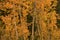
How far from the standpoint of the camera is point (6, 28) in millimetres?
25391

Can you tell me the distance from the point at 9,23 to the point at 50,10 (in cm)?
315

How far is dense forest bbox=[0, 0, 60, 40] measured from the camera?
24703mm

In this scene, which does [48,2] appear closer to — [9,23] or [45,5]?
[45,5]

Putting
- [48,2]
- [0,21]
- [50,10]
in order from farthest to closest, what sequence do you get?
[0,21], [50,10], [48,2]

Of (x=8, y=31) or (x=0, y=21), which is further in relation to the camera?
(x=0, y=21)

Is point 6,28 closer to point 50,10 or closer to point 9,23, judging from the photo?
point 9,23

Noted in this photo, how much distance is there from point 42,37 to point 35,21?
1.59 metres

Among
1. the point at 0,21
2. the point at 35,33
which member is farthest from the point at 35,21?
the point at 0,21

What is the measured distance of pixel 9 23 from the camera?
82.1 ft

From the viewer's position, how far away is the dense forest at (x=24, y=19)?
81.0 feet

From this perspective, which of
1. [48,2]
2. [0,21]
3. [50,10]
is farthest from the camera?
[0,21]

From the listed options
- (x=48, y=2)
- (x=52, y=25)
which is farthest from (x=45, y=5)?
(x=52, y=25)

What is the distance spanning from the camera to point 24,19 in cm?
2631

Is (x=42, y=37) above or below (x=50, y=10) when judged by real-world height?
below
